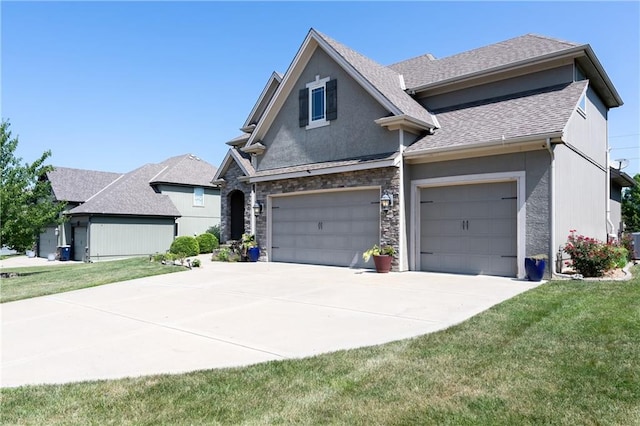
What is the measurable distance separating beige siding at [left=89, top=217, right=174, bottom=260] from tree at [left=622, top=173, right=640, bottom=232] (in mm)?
33460

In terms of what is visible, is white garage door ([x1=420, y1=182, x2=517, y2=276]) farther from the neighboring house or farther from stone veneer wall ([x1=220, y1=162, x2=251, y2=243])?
the neighboring house

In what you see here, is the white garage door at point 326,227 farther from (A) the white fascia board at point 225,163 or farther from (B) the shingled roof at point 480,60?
(A) the white fascia board at point 225,163

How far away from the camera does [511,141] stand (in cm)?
1039

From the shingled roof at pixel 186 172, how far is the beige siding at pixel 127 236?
2879 millimetres

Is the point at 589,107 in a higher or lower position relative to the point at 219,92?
lower

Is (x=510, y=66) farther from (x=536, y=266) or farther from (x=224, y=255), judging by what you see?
(x=224, y=255)

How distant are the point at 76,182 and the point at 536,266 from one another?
28005 millimetres

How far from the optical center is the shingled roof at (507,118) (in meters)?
10.7

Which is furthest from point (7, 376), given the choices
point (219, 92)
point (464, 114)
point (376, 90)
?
point (219, 92)

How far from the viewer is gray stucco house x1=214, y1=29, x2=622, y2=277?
10.9 meters

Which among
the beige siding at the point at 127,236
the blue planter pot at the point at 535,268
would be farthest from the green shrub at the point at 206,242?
the blue planter pot at the point at 535,268

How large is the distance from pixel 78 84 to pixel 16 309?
35.8ft

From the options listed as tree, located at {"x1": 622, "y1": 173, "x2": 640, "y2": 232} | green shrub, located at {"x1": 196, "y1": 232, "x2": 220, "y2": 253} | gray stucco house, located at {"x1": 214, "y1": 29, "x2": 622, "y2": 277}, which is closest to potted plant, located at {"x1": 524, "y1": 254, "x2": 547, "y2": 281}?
gray stucco house, located at {"x1": 214, "y1": 29, "x2": 622, "y2": 277}

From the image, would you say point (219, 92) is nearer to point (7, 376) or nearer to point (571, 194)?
point (571, 194)
